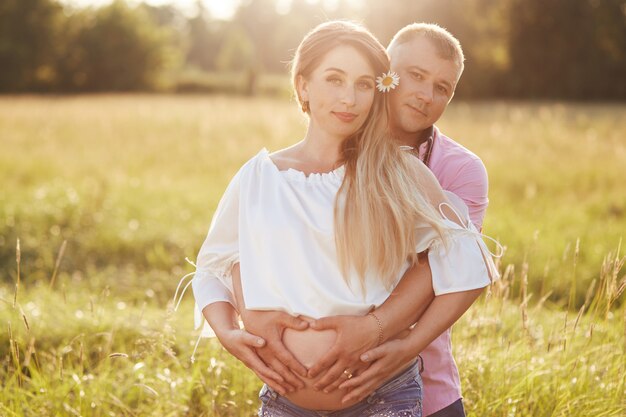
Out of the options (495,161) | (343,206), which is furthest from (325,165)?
(495,161)

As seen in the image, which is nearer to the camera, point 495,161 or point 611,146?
point 495,161

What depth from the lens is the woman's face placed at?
7.98 ft

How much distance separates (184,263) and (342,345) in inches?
220

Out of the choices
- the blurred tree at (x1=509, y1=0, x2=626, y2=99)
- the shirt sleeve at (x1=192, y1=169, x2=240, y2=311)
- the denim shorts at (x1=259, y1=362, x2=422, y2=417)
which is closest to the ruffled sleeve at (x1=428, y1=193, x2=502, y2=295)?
the denim shorts at (x1=259, y1=362, x2=422, y2=417)

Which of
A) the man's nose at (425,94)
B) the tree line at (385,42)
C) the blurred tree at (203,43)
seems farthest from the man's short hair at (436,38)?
the blurred tree at (203,43)

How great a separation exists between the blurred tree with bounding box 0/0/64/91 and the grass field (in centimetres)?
2587

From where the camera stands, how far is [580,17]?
3697 cm

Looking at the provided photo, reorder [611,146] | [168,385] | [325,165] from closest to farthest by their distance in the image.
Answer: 1. [325,165]
2. [168,385]
3. [611,146]

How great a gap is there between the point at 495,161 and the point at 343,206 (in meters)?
10.3

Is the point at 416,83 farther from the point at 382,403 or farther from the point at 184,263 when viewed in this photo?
the point at 184,263

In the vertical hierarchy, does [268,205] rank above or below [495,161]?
above

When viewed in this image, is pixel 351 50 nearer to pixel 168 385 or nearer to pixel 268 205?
pixel 268 205

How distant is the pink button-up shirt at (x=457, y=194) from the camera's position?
2.81 meters

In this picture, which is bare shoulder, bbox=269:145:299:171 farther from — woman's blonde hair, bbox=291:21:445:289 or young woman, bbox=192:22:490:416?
woman's blonde hair, bbox=291:21:445:289
